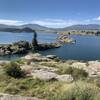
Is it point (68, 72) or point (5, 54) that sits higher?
point (68, 72)

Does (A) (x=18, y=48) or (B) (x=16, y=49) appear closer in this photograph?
(B) (x=16, y=49)

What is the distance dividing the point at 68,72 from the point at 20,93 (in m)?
5.37

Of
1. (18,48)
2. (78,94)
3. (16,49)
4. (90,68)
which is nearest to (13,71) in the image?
(78,94)

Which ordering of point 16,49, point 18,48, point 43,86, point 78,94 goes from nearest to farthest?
1. point 78,94
2. point 43,86
3. point 16,49
4. point 18,48

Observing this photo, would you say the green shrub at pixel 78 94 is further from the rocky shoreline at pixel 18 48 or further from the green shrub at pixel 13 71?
the rocky shoreline at pixel 18 48

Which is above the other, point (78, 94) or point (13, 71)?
point (78, 94)

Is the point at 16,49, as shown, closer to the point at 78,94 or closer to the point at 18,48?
the point at 18,48

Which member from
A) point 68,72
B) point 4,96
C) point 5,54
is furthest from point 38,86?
point 5,54

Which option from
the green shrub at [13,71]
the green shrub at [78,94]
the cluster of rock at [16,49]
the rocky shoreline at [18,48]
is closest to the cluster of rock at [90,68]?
the green shrub at [13,71]

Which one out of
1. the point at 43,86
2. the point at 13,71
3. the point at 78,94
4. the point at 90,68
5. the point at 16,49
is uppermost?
the point at 78,94

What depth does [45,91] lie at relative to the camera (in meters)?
10.2

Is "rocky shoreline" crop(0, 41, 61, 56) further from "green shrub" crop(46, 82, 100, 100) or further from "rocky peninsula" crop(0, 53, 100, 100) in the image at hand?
"green shrub" crop(46, 82, 100, 100)

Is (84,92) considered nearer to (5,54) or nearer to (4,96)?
(4,96)

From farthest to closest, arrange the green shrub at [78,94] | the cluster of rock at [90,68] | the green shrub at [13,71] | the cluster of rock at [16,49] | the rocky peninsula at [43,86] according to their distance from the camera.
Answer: the cluster of rock at [16,49], the cluster of rock at [90,68], the green shrub at [13,71], the rocky peninsula at [43,86], the green shrub at [78,94]
